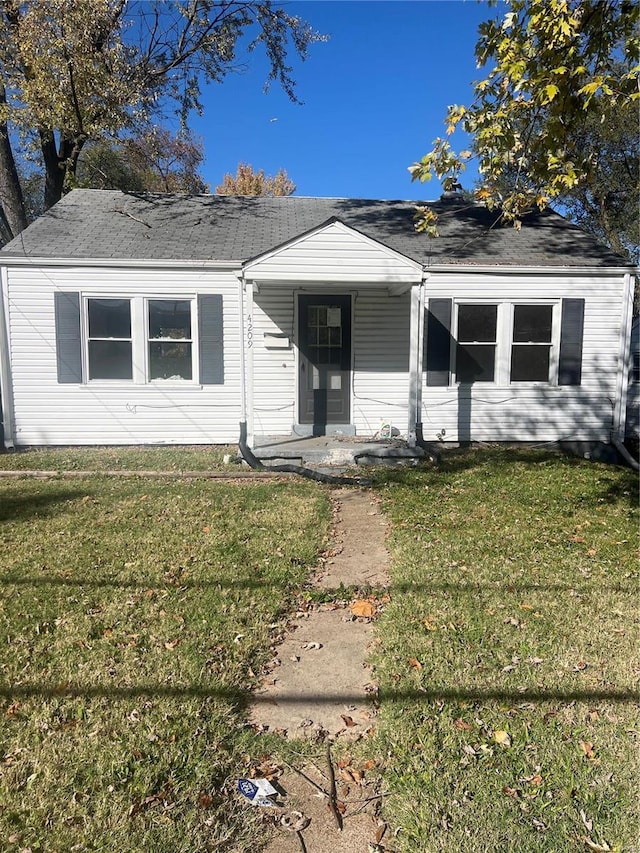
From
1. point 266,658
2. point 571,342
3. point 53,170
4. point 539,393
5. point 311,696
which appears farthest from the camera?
point 53,170

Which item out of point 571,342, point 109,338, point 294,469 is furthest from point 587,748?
point 109,338

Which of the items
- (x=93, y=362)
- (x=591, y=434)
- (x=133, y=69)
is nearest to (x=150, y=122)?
(x=133, y=69)

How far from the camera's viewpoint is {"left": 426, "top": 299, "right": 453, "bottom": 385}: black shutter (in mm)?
10164

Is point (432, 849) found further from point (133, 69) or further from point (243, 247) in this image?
point (133, 69)

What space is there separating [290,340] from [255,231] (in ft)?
8.10

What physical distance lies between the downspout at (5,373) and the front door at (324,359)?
4822 mm

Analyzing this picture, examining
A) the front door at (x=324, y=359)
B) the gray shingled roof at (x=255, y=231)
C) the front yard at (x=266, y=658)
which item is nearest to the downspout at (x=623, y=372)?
the gray shingled roof at (x=255, y=231)

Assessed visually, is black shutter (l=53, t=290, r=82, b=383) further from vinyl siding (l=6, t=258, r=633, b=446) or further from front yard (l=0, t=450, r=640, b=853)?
front yard (l=0, t=450, r=640, b=853)

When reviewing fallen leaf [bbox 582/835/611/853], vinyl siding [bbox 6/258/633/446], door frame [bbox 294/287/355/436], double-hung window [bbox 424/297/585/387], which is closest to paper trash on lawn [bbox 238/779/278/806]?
fallen leaf [bbox 582/835/611/853]

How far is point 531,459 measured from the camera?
9609 millimetres

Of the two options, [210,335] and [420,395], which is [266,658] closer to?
[420,395]

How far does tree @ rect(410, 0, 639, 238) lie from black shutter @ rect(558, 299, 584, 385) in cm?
461

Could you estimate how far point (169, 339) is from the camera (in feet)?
32.5

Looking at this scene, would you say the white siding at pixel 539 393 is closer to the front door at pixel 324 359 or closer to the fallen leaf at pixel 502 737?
the front door at pixel 324 359
